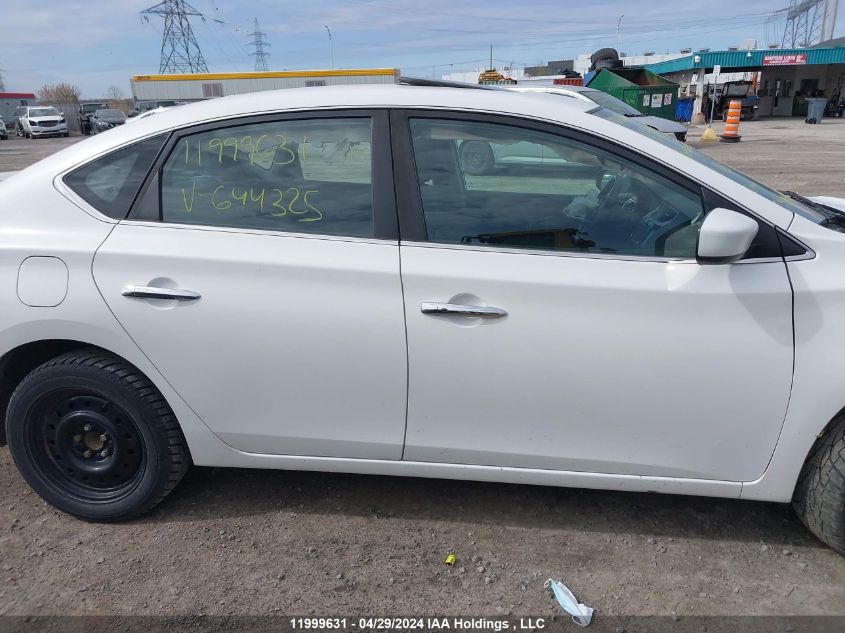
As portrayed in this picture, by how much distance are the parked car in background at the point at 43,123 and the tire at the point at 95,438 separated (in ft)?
133

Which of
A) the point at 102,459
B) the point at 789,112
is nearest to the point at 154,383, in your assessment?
the point at 102,459

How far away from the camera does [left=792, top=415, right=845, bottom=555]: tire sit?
2297 mm

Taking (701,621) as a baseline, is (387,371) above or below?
above

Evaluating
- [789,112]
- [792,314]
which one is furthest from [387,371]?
[789,112]

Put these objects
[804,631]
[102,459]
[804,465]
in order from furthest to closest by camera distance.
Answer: [102,459], [804,465], [804,631]

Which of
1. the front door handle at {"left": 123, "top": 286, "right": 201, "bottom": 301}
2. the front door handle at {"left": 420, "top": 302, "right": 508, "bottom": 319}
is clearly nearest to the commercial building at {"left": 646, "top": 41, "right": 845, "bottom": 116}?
the front door handle at {"left": 420, "top": 302, "right": 508, "bottom": 319}

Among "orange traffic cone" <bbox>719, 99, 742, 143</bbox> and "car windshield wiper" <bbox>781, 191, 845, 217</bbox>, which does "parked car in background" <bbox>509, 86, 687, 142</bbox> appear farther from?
"orange traffic cone" <bbox>719, 99, 742, 143</bbox>

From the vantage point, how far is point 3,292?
2.58m

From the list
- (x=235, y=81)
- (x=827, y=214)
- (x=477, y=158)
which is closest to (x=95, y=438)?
(x=477, y=158)

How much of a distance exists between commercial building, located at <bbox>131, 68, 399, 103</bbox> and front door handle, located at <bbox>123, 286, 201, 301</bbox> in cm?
1552

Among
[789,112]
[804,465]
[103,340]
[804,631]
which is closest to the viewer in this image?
[804,631]

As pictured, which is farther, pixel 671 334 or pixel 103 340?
pixel 103 340

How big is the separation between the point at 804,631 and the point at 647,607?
503 mm

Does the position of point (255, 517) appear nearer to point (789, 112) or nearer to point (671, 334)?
point (671, 334)
